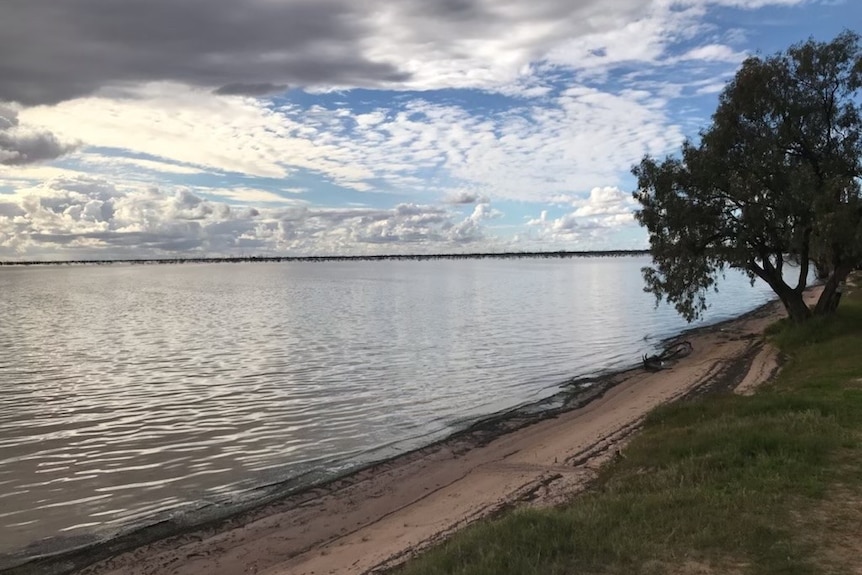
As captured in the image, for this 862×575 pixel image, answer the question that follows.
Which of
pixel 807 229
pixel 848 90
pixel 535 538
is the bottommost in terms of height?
pixel 535 538

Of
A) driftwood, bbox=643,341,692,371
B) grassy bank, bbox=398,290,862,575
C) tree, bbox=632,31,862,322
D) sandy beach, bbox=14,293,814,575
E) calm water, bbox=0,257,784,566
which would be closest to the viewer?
grassy bank, bbox=398,290,862,575

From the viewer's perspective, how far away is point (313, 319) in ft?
151

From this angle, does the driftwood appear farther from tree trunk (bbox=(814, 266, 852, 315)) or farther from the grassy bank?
the grassy bank

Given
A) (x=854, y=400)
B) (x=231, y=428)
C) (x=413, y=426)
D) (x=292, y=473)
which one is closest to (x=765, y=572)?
(x=854, y=400)

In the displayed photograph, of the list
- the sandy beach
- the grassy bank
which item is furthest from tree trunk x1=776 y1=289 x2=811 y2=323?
the grassy bank

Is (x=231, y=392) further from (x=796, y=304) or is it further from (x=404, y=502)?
(x=796, y=304)

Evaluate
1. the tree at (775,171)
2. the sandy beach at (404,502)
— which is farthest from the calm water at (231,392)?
the tree at (775,171)

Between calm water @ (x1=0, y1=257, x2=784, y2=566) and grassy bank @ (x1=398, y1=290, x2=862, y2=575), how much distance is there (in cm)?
725

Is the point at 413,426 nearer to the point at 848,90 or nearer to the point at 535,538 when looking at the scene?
the point at 535,538

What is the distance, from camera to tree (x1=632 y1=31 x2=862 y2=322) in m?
22.8

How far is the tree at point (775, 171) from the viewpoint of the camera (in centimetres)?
2281

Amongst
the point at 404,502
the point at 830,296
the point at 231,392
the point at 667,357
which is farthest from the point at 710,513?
the point at 830,296

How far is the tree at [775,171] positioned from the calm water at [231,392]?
706 centimetres

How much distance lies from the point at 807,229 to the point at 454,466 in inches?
701
